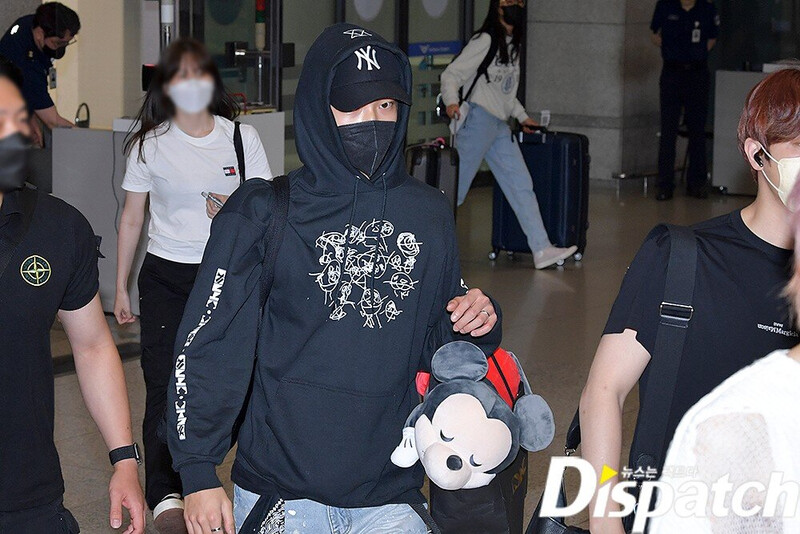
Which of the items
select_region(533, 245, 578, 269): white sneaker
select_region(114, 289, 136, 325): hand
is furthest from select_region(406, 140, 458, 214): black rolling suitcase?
select_region(114, 289, 136, 325): hand

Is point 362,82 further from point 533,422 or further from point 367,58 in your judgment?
point 533,422

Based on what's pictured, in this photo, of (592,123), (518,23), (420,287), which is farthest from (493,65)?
(420,287)

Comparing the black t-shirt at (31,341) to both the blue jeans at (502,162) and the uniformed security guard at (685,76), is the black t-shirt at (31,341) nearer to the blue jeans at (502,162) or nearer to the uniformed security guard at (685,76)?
the blue jeans at (502,162)

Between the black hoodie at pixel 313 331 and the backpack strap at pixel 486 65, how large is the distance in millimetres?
6450

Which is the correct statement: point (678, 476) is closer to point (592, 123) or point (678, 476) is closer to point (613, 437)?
point (613, 437)

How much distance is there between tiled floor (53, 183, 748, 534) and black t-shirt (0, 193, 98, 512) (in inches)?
84.5

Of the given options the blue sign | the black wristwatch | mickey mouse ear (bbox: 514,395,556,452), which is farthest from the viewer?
the blue sign

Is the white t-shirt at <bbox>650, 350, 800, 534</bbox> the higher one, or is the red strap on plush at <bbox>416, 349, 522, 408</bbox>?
the white t-shirt at <bbox>650, 350, 800, 534</bbox>

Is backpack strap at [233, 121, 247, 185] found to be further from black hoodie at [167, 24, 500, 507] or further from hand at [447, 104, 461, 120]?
hand at [447, 104, 461, 120]

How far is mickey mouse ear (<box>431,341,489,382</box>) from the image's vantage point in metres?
2.66

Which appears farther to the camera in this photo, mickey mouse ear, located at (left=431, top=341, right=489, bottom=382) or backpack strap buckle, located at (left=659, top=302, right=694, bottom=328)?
mickey mouse ear, located at (left=431, top=341, right=489, bottom=382)

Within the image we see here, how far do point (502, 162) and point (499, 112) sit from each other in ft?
1.25

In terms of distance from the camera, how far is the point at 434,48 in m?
13.7

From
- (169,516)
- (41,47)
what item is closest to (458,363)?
(41,47)
